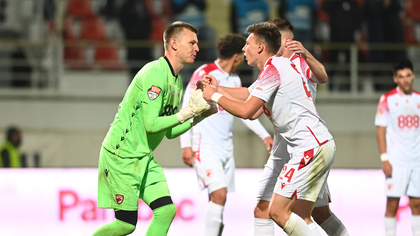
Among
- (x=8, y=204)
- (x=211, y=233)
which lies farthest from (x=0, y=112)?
(x=211, y=233)

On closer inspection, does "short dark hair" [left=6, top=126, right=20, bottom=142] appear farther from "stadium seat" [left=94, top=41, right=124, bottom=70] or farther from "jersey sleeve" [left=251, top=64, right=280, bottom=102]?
"jersey sleeve" [left=251, top=64, right=280, bottom=102]

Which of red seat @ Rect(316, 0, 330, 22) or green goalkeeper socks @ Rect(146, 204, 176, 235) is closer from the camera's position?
green goalkeeper socks @ Rect(146, 204, 176, 235)

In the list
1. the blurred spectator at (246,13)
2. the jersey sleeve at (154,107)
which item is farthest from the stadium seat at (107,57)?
the jersey sleeve at (154,107)

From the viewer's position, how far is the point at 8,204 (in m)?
8.41

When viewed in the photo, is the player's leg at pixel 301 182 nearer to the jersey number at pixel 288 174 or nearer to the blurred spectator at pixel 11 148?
the jersey number at pixel 288 174

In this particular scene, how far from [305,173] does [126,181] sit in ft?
4.59

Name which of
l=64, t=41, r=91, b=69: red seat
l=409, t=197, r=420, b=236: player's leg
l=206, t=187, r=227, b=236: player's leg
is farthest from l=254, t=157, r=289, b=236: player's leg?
l=64, t=41, r=91, b=69: red seat

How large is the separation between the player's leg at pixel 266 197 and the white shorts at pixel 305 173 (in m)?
0.66

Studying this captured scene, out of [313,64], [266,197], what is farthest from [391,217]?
[313,64]

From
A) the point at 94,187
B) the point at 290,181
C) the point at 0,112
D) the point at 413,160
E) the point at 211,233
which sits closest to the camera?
the point at 290,181

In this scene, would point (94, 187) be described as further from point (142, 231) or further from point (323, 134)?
point (323, 134)

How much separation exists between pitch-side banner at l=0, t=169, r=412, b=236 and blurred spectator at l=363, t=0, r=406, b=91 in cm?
432

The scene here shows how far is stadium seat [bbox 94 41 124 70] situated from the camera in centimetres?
1234

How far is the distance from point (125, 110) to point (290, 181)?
1419 millimetres
